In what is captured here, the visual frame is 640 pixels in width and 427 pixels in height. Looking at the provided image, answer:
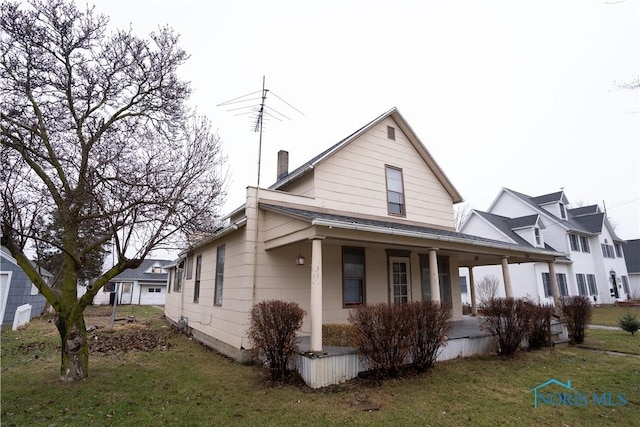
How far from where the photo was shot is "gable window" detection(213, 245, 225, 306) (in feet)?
32.0

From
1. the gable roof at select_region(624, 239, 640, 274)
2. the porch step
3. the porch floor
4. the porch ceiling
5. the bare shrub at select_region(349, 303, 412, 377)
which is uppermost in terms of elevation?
the gable roof at select_region(624, 239, 640, 274)

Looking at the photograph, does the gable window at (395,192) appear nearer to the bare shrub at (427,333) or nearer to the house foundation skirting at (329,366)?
the bare shrub at (427,333)

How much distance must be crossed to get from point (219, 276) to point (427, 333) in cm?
638

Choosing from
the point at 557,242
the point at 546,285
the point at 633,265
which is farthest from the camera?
the point at 633,265

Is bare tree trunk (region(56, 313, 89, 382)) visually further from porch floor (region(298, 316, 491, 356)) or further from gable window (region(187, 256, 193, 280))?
gable window (region(187, 256, 193, 280))

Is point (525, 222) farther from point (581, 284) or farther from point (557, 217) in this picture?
point (581, 284)

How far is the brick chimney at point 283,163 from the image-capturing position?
13406 millimetres

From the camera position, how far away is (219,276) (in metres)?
9.98

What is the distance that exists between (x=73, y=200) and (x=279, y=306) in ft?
14.6

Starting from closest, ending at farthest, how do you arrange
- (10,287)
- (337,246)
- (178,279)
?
(337,246), (10,287), (178,279)

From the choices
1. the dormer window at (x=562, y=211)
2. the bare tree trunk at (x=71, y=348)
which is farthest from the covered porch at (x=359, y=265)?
the dormer window at (x=562, y=211)

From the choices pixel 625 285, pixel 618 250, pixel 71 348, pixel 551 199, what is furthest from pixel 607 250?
pixel 71 348

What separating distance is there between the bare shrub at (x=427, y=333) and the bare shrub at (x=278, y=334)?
2336 millimetres

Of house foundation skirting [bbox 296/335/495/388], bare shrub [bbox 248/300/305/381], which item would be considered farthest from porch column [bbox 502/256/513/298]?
bare shrub [bbox 248/300/305/381]
